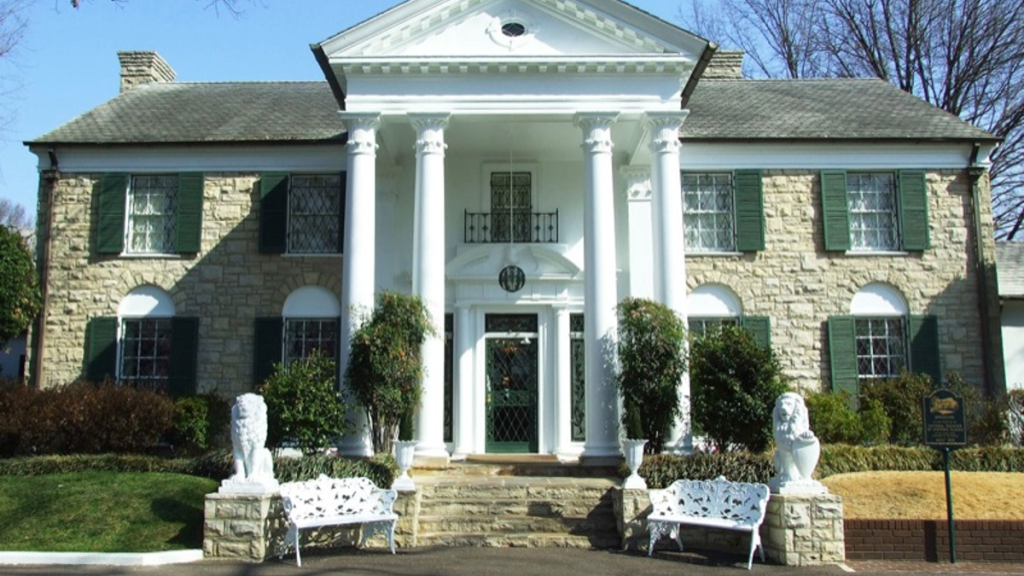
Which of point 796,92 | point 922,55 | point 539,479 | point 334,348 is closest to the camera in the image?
point 539,479

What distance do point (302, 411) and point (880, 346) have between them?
11.2m

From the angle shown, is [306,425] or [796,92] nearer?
[306,425]

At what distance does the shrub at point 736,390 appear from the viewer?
12617 millimetres

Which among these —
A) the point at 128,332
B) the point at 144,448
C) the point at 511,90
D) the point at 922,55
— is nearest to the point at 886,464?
the point at 511,90

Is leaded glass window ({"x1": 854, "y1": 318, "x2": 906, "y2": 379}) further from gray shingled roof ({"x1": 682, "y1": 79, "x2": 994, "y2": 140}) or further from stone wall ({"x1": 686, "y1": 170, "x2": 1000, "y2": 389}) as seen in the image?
gray shingled roof ({"x1": 682, "y1": 79, "x2": 994, "y2": 140})

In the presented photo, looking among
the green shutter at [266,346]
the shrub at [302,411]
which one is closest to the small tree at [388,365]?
the shrub at [302,411]

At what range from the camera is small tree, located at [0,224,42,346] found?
15531 millimetres

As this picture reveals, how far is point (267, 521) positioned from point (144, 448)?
5876 millimetres

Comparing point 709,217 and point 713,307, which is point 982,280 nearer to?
point 713,307

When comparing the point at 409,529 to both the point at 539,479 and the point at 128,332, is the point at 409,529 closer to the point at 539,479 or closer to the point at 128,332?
the point at 539,479

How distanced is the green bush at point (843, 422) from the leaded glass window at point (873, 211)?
3.55 meters

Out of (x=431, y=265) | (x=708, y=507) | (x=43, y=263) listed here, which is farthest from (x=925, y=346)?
(x=43, y=263)

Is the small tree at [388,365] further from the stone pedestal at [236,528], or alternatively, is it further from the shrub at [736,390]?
the shrub at [736,390]

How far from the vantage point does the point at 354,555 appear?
1033cm
